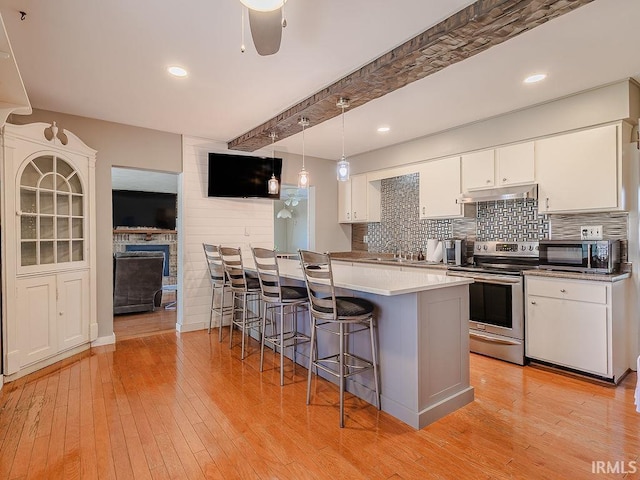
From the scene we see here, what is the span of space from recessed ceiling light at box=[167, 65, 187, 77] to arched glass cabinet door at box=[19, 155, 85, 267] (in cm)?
169

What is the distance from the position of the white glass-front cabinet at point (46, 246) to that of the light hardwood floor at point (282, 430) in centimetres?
40

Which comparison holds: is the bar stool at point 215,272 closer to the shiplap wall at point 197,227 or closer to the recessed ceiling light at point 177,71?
the shiplap wall at point 197,227

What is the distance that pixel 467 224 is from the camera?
14.3ft

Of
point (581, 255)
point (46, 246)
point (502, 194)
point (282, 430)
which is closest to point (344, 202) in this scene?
point (502, 194)

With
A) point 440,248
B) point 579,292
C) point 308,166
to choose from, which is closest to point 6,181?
point 308,166

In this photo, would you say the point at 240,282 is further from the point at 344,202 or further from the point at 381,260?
the point at 344,202

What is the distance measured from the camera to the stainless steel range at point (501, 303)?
3.29m

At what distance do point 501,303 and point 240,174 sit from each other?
11.7ft

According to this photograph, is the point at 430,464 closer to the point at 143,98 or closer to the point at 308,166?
the point at 143,98

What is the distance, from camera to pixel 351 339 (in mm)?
2711

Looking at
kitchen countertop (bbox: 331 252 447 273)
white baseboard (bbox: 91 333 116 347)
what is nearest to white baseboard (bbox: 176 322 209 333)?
white baseboard (bbox: 91 333 116 347)

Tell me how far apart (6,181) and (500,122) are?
4.81 metres
